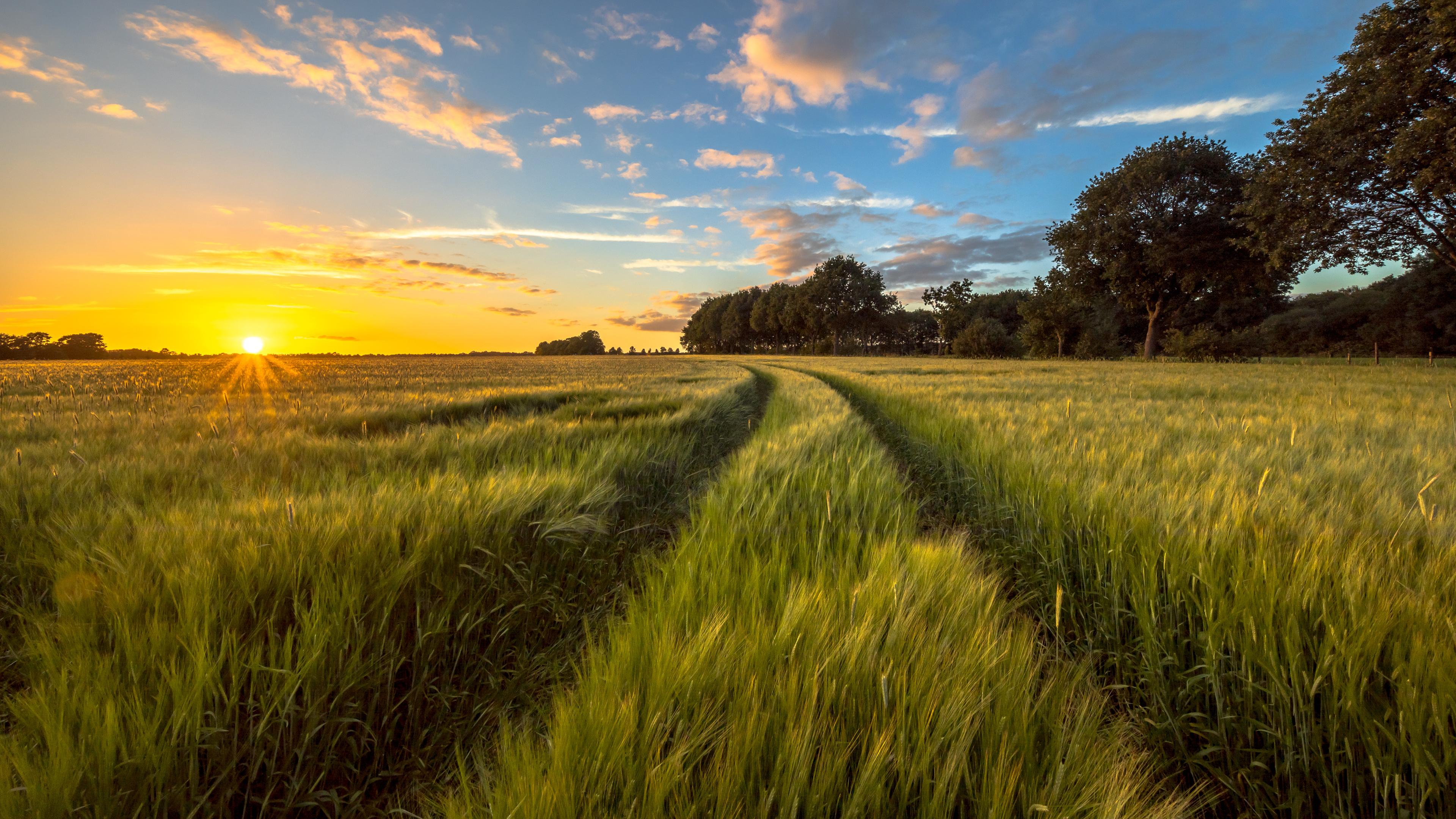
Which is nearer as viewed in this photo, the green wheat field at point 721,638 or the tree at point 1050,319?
the green wheat field at point 721,638

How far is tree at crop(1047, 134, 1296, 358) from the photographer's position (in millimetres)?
27719

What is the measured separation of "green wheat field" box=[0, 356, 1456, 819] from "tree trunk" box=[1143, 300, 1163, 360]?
1435 inches

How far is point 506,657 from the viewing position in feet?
6.52

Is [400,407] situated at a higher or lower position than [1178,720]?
higher

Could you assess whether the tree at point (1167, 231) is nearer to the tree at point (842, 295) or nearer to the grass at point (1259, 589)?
the grass at point (1259, 589)

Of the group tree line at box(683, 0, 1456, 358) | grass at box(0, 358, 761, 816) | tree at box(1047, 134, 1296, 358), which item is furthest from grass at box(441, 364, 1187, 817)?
tree at box(1047, 134, 1296, 358)

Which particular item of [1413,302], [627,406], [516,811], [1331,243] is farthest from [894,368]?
[1413,302]

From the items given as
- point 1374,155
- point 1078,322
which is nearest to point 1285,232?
point 1374,155

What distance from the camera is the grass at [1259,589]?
4.32ft

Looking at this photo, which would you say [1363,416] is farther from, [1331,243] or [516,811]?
[1331,243]

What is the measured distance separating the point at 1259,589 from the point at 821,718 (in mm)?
1770

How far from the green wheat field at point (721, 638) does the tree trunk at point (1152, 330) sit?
3645 centimetres

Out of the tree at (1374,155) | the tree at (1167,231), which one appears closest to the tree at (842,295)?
the tree at (1167,231)

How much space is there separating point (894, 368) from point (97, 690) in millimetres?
24575
